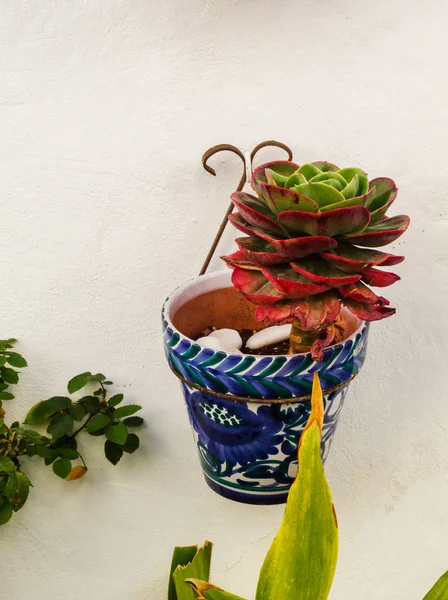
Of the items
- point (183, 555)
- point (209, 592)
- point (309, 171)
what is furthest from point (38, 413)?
point (309, 171)

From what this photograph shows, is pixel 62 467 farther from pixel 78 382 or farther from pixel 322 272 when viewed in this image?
pixel 322 272

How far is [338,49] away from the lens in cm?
69

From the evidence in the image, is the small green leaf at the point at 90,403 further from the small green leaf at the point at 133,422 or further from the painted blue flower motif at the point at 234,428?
the painted blue flower motif at the point at 234,428

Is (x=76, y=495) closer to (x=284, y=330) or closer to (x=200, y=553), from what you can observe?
(x=200, y=553)

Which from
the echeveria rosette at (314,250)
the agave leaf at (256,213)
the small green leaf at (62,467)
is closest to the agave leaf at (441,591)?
the echeveria rosette at (314,250)

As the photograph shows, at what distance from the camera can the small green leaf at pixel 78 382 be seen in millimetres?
743

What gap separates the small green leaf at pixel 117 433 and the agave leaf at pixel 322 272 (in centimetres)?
37

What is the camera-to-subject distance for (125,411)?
0.76 meters

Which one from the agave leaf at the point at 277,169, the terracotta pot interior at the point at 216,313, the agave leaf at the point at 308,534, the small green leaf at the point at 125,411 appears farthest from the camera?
the small green leaf at the point at 125,411

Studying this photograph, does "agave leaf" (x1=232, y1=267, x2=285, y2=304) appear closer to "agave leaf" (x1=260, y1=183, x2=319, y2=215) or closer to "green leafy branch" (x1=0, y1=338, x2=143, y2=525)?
"agave leaf" (x1=260, y1=183, x2=319, y2=215)

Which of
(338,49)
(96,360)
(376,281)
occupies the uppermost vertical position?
(338,49)

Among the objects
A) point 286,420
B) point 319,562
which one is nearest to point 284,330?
point 286,420

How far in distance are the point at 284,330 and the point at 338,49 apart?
0.33 m

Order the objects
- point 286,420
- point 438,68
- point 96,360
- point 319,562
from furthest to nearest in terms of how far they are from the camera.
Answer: point 96,360 → point 438,68 → point 286,420 → point 319,562
